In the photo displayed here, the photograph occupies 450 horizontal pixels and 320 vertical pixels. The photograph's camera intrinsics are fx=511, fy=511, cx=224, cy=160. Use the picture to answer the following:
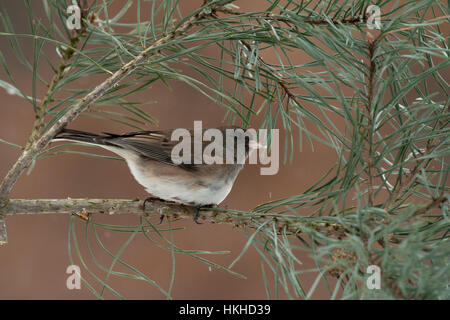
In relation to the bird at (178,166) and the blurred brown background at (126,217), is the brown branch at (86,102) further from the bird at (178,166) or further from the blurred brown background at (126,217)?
the blurred brown background at (126,217)

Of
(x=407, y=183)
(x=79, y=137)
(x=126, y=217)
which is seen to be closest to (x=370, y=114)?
(x=407, y=183)

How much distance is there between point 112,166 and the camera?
1.49 metres

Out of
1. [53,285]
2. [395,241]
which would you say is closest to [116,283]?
[53,285]

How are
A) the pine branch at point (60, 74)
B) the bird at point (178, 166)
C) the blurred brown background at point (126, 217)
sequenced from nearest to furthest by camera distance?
the pine branch at point (60, 74) → the bird at point (178, 166) → the blurred brown background at point (126, 217)

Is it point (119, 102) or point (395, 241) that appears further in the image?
point (119, 102)

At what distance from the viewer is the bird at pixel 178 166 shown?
40.5 inches

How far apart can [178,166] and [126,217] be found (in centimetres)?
45

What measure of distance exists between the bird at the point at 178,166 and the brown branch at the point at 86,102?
27 centimetres

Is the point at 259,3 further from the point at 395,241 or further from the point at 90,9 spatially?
the point at 395,241

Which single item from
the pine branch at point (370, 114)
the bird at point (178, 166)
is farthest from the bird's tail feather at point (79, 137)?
the pine branch at point (370, 114)

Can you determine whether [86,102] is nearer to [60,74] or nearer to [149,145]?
[60,74]

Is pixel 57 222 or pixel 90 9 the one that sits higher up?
pixel 90 9

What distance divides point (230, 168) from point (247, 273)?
1.51ft
